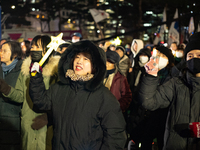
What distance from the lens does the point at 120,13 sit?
35719mm

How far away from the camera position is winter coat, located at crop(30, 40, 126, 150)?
2.46m

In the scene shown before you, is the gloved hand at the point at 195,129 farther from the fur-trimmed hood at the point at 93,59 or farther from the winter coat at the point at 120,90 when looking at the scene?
the winter coat at the point at 120,90

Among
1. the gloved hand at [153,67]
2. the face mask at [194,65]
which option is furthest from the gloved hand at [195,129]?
the gloved hand at [153,67]

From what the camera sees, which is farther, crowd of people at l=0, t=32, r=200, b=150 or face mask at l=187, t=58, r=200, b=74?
face mask at l=187, t=58, r=200, b=74

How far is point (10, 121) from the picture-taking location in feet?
12.6

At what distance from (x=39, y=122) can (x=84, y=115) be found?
1272mm

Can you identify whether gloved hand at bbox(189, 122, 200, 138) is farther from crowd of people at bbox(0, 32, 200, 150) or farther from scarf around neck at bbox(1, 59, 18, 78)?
scarf around neck at bbox(1, 59, 18, 78)

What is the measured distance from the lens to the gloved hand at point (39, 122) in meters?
3.46

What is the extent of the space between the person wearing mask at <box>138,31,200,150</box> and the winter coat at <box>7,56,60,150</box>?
170cm

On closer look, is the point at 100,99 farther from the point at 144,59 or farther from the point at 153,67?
the point at 144,59

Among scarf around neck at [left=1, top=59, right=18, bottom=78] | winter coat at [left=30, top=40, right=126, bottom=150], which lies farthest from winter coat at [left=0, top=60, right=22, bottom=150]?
winter coat at [left=30, top=40, right=126, bottom=150]

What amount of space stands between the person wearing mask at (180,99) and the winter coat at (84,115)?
1.32ft

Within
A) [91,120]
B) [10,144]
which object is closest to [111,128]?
[91,120]

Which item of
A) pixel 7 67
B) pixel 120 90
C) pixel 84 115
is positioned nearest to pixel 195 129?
pixel 84 115
